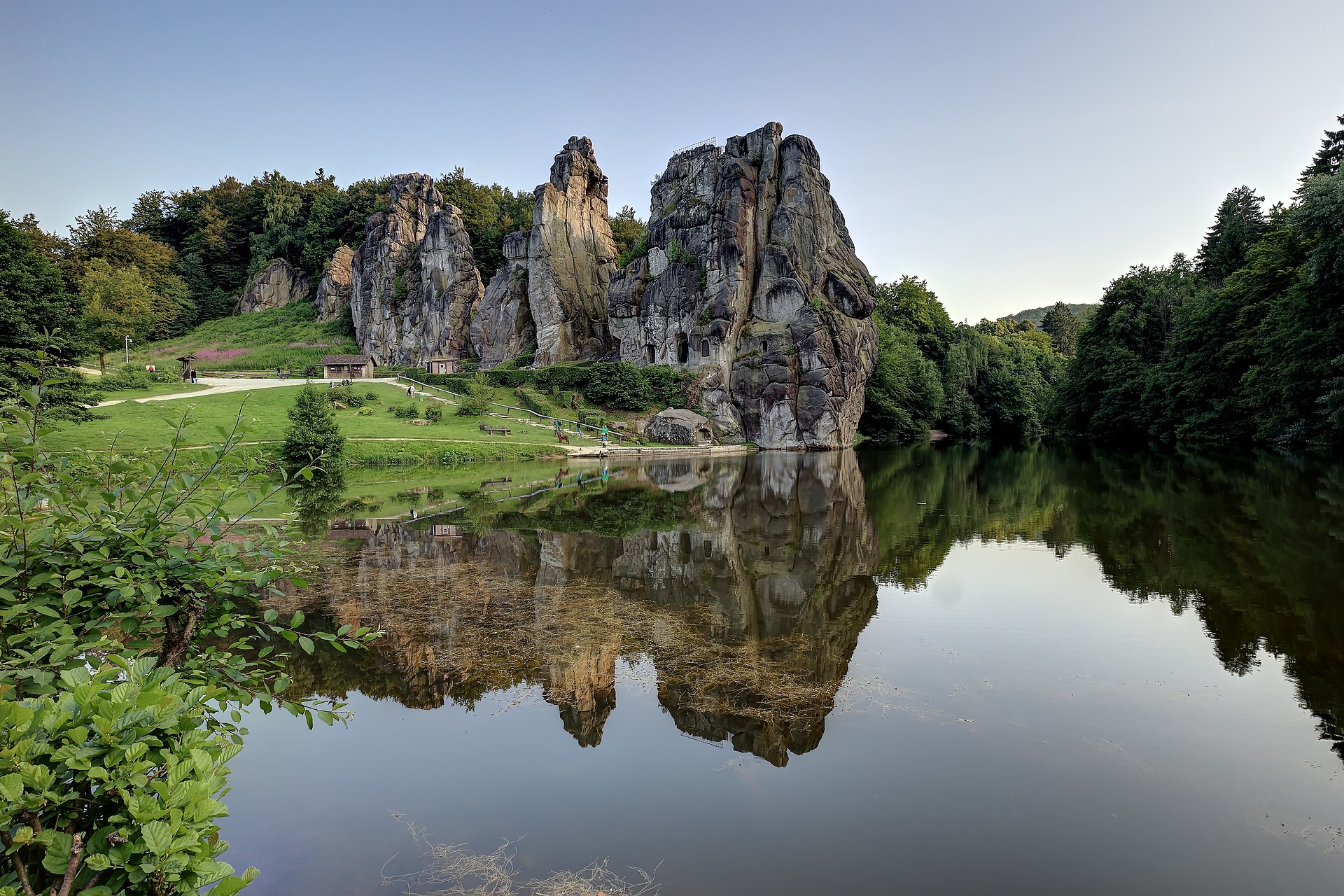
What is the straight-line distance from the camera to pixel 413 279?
73875 millimetres

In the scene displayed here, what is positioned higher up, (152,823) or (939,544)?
(152,823)

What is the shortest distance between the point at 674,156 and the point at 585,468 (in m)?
40.2

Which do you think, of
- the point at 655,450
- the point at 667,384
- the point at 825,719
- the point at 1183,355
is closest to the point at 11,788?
the point at 825,719

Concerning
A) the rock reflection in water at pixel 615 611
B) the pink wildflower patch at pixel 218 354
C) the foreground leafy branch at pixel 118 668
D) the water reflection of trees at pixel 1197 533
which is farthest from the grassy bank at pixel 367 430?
the foreground leafy branch at pixel 118 668

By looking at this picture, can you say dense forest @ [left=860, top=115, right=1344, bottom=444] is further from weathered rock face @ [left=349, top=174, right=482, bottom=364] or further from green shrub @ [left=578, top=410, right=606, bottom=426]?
weathered rock face @ [left=349, top=174, right=482, bottom=364]

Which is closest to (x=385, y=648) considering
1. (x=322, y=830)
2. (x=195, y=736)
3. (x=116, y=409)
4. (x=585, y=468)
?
(x=322, y=830)

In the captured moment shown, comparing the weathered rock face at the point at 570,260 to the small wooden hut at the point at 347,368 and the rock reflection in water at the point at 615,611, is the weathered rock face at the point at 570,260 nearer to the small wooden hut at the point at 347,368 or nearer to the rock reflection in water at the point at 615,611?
the small wooden hut at the point at 347,368

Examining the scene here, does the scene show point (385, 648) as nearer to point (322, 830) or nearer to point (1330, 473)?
point (322, 830)

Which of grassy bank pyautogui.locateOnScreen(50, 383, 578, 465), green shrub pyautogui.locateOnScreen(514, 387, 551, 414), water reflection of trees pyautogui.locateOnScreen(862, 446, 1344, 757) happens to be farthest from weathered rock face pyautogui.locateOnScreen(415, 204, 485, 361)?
water reflection of trees pyautogui.locateOnScreen(862, 446, 1344, 757)

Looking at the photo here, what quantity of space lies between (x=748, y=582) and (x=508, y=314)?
5928cm

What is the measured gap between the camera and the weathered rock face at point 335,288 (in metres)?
80.7

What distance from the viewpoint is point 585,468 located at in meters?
35.2

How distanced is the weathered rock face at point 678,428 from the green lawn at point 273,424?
623 cm

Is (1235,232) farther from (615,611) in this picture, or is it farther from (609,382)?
(615,611)
